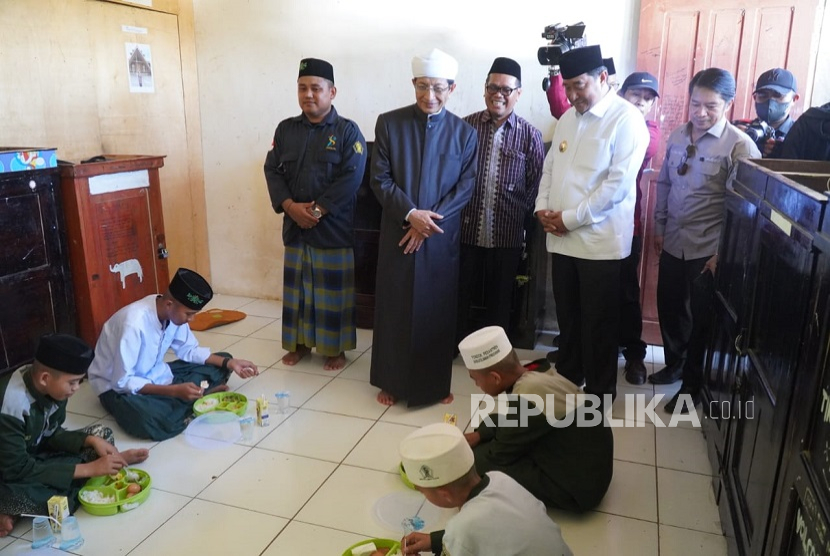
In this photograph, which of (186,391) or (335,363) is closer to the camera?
(186,391)

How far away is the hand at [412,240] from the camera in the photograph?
2953 mm

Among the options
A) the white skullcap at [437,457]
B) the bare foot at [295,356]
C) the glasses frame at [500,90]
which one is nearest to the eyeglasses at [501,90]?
the glasses frame at [500,90]

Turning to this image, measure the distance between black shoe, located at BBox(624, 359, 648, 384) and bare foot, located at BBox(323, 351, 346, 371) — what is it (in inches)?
61.3

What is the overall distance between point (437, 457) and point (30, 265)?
2.48 metres

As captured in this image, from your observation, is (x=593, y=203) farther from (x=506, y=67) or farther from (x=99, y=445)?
(x=99, y=445)

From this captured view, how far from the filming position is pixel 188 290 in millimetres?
2752

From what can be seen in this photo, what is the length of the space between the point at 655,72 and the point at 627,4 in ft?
1.42

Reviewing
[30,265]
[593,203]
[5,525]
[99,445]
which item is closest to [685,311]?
[593,203]

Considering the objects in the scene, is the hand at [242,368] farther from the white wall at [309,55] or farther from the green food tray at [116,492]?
the white wall at [309,55]

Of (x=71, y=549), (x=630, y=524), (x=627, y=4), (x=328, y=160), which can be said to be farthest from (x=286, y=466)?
(x=627, y=4)

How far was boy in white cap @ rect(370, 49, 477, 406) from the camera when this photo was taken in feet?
9.78

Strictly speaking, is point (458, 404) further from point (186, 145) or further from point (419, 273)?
point (186, 145)

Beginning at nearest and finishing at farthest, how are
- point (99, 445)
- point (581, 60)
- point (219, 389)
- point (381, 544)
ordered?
point (381, 544) → point (99, 445) → point (581, 60) → point (219, 389)

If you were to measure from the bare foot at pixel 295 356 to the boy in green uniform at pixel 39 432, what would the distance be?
4.42 ft
